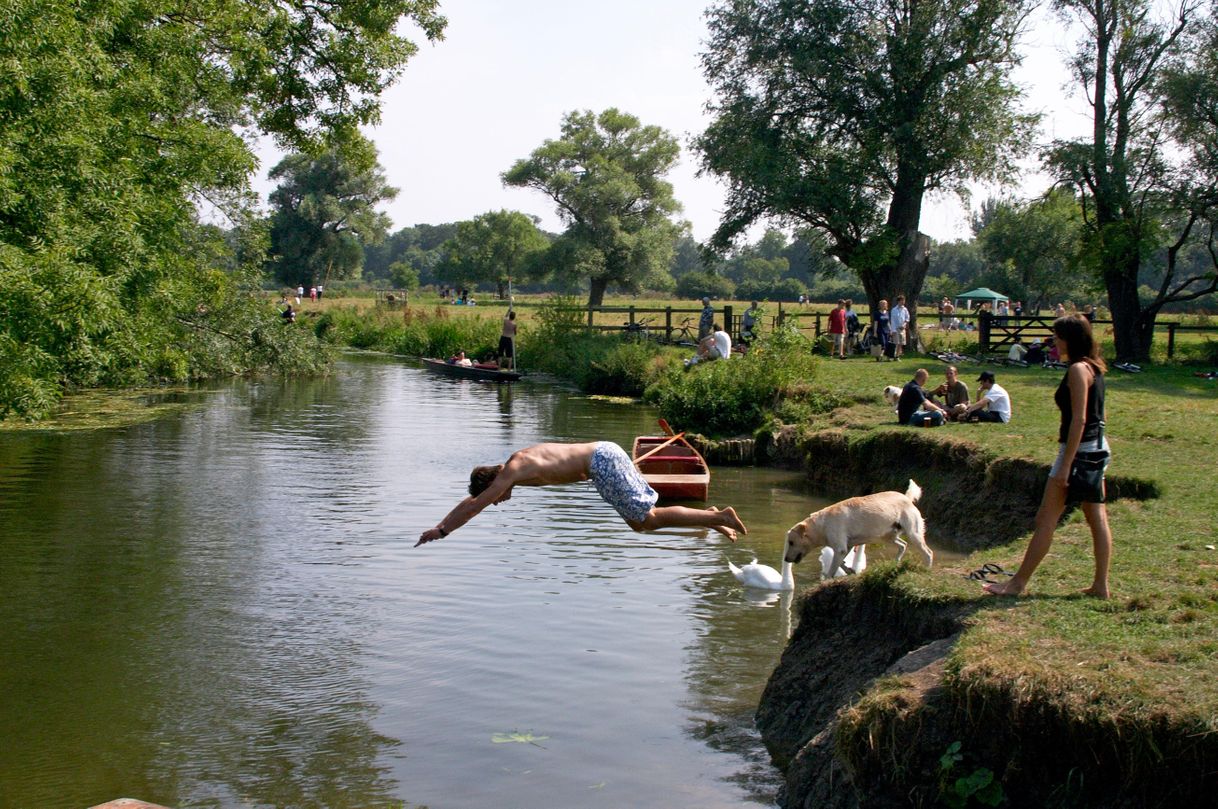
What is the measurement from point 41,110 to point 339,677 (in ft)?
32.0

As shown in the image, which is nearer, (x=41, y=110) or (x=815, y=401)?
(x=41, y=110)

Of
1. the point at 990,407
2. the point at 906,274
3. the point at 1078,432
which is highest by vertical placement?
the point at 906,274

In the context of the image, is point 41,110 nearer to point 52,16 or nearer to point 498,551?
point 52,16

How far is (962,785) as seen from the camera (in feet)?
20.3

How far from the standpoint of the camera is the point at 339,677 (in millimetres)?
10172

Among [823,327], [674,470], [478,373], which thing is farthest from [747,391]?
[823,327]

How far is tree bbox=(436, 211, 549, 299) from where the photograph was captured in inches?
4365

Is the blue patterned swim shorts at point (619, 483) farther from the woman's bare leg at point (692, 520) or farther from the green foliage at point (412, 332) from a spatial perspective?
the green foliage at point (412, 332)

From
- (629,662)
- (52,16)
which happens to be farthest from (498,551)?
(52,16)

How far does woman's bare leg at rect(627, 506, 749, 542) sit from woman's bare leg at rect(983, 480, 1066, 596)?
6.91 ft

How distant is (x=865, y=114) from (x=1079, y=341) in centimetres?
2819

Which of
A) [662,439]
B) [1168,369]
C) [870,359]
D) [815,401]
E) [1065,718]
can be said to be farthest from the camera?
[870,359]

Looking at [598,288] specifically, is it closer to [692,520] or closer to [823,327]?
[823,327]

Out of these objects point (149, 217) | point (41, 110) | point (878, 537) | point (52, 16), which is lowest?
point (878, 537)
